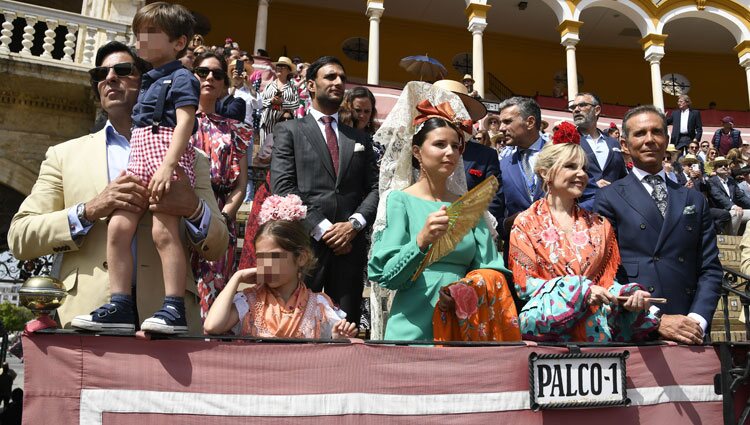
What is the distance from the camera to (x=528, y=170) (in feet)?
14.9

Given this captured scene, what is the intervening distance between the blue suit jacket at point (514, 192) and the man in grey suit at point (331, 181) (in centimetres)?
89

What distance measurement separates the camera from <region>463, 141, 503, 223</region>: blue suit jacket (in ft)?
13.6

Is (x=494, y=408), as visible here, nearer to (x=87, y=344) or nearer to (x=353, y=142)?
(x=87, y=344)

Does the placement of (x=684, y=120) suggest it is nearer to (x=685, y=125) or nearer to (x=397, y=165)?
(x=685, y=125)

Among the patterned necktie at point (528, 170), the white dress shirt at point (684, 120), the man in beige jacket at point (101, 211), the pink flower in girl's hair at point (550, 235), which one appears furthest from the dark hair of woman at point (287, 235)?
the white dress shirt at point (684, 120)

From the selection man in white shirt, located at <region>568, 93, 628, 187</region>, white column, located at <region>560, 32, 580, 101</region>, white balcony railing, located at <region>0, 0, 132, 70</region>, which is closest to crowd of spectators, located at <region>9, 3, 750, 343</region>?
man in white shirt, located at <region>568, 93, 628, 187</region>

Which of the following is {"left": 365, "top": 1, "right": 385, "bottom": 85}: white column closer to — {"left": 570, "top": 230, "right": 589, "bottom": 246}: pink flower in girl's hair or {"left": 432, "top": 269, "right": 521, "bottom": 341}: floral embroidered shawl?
{"left": 570, "top": 230, "right": 589, "bottom": 246}: pink flower in girl's hair

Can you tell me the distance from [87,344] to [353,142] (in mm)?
2437

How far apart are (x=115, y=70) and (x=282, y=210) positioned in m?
0.98

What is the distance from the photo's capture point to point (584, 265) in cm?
295

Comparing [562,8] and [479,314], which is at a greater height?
[562,8]

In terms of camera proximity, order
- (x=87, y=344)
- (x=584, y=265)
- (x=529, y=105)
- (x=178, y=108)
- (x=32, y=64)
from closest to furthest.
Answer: (x=87, y=344) → (x=178, y=108) → (x=584, y=265) → (x=529, y=105) → (x=32, y=64)

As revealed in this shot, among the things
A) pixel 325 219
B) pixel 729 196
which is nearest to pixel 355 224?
pixel 325 219

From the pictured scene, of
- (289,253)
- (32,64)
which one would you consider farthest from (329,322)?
(32,64)
